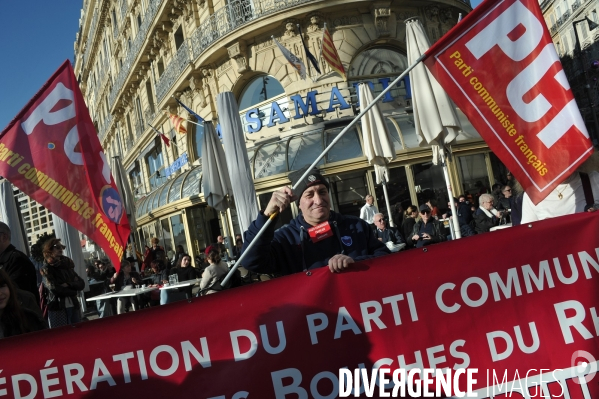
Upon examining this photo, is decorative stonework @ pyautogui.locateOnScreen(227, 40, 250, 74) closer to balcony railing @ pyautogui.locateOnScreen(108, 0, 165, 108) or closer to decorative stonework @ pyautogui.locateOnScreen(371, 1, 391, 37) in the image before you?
decorative stonework @ pyautogui.locateOnScreen(371, 1, 391, 37)

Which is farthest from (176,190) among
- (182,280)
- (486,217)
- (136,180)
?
(486,217)

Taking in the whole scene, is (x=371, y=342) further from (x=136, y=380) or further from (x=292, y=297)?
(x=136, y=380)

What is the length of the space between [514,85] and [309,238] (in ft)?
5.50

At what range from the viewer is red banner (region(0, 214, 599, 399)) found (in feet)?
9.23

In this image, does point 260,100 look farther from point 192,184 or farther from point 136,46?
point 136,46

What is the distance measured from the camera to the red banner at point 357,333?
2.81 m

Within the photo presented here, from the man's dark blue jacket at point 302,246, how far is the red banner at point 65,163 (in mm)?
2403

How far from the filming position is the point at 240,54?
19250mm

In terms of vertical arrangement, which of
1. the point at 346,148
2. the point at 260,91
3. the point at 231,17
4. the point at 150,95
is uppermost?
the point at 150,95

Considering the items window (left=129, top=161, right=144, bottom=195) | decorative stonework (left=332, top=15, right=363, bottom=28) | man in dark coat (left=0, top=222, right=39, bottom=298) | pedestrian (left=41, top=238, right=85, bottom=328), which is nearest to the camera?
man in dark coat (left=0, top=222, right=39, bottom=298)

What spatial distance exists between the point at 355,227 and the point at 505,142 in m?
1.15

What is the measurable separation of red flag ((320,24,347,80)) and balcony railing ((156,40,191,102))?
6607 mm

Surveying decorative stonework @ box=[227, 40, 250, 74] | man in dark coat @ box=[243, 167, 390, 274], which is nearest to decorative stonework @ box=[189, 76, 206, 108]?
decorative stonework @ box=[227, 40, 250, 74]

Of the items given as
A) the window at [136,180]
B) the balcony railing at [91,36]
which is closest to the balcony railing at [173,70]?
the window at [136,180]
